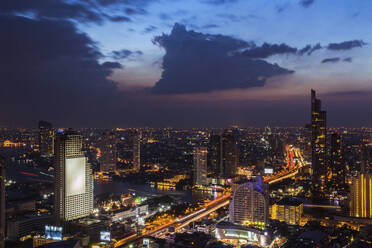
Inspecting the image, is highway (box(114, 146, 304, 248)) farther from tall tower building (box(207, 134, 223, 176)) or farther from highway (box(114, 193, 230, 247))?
tall tower building (box(207, 134, 223, 176))

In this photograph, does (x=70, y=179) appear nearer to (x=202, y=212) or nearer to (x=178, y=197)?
(x=202, y=212)

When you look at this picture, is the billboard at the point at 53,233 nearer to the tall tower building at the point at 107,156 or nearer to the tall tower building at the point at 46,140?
the tall tower building at the point at 107,156

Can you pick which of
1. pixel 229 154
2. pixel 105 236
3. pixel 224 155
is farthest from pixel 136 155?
pixel 105 236

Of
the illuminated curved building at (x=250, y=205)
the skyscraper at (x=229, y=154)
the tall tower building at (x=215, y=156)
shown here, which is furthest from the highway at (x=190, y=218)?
the tall tower building at (x=215, y=156)

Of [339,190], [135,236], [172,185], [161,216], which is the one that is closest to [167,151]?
[172,185]

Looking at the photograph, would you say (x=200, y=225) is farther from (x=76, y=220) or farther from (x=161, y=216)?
(x=76, y=220)
